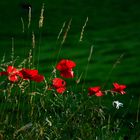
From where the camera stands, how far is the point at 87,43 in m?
16.4

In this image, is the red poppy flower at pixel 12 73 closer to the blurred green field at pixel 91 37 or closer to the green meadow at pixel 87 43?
the green meadow at pixel 87 43

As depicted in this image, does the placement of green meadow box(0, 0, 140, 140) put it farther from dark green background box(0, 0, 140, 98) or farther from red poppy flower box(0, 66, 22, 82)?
red poppy flower box(0, 66, 22, 82)

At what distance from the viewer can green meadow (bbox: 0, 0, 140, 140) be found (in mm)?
7844

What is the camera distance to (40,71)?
1167 centimetres

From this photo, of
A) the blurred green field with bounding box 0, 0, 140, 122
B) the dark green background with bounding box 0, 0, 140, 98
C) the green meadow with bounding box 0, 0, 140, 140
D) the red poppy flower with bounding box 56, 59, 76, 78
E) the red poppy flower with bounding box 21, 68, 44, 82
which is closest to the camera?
the red poppy flower with bounding box 21, 68, 44, 82

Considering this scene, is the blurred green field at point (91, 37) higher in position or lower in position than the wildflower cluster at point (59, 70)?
lower

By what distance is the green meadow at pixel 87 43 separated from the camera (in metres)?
7.84

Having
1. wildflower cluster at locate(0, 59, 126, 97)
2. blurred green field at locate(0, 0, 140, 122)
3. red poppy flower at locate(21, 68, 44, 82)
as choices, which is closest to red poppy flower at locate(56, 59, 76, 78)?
wildflower cluster at locate(0, 59, 126, 97)

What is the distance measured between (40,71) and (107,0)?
16.8m

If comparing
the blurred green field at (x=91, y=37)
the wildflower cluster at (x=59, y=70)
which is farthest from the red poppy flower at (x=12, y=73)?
the blurred green field at (x=91, y=37)

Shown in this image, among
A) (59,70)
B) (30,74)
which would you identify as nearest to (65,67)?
(59,70)

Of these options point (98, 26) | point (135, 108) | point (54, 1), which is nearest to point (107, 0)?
point (54, 1)

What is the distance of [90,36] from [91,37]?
0.74 ft

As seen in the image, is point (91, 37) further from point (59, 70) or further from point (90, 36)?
point (59, 70)
